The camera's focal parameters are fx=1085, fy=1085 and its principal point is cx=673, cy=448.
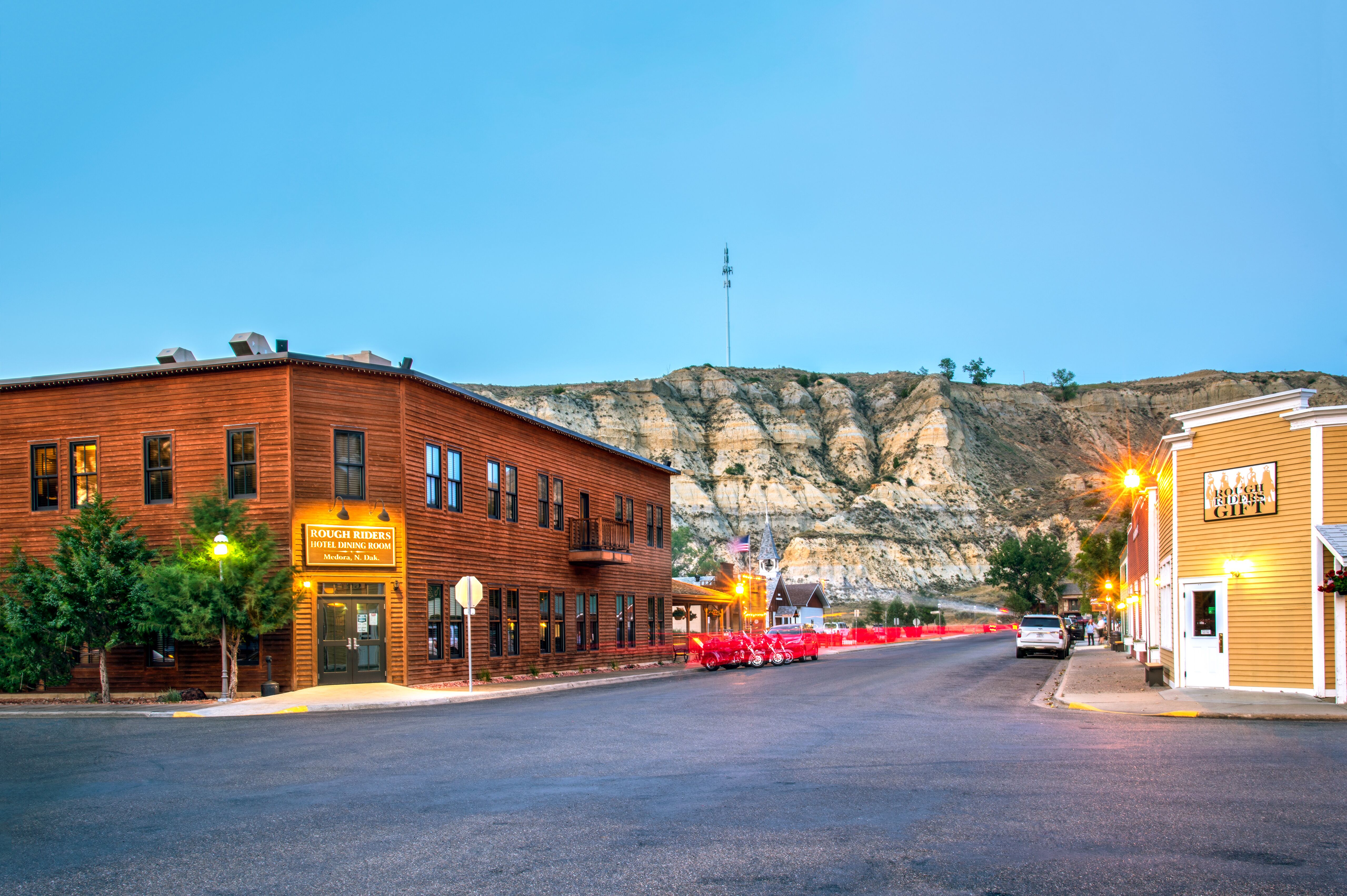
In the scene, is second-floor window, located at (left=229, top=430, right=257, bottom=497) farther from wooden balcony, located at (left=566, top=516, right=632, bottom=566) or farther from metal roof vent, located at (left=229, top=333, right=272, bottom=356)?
wooden balcony, located at (left=566, top=516, right=632, bottom=566)

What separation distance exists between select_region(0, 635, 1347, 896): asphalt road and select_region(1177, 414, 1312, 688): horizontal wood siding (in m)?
4.51

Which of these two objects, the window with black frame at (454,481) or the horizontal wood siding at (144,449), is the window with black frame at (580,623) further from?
the horizontal wood siding at (144,449)

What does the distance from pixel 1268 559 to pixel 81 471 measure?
2918 cm

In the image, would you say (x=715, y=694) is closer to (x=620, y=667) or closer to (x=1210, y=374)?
(x=620, y=667)

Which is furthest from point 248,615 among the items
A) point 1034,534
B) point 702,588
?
point 1034,534

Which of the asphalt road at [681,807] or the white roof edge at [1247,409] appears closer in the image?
the asphalt road at [681,807]

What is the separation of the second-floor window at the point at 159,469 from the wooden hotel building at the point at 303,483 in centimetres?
4

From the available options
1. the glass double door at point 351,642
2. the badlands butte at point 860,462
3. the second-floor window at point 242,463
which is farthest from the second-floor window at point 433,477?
the badlands butte at point 860,462

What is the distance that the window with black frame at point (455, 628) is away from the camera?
99.9ft

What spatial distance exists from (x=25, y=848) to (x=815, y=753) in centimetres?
915

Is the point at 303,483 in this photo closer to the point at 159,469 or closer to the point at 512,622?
the point at 159,469

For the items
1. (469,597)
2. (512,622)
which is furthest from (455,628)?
(512,622)

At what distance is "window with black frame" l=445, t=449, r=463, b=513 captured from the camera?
30.8 metres

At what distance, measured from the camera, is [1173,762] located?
13.1m
